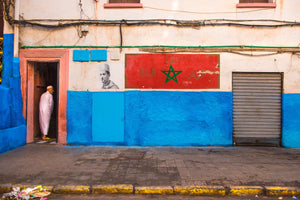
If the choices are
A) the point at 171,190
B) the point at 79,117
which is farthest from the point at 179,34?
the point at 171,190

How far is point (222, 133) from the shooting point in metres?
6.85

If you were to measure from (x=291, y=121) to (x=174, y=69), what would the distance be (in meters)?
4.60

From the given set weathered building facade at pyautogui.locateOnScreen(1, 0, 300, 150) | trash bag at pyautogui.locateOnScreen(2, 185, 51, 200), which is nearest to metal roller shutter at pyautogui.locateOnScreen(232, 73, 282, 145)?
weathered building facade at pyautogui.locateOnScreen(1, 0, 300, 150)

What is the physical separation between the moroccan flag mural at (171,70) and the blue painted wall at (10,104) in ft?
12.9

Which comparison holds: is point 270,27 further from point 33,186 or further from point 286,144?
point 33,186

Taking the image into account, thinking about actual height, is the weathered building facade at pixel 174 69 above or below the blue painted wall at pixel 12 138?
above

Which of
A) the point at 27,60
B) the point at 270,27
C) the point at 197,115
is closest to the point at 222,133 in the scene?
the point at 197,115

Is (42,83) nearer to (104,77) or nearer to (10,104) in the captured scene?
(10,104)

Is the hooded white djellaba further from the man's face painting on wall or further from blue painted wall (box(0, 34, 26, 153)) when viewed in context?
the man's face painting on wall

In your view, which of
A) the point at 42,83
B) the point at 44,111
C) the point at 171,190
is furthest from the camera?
the point at 42,83

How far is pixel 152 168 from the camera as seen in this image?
15.3ft

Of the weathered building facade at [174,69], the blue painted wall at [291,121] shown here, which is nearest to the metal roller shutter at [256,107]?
the weathered building facade at [174,69]

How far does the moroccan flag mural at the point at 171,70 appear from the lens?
6.92 metres

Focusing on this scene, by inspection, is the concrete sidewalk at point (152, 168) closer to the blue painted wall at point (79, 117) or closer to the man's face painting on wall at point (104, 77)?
the blue painted wall at point (79, 117)
